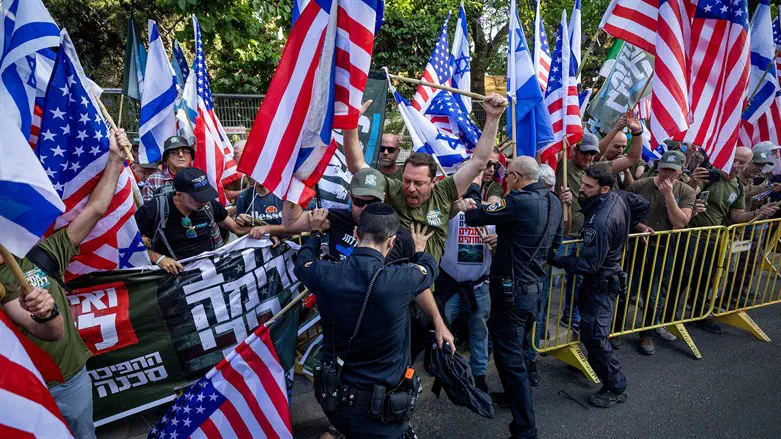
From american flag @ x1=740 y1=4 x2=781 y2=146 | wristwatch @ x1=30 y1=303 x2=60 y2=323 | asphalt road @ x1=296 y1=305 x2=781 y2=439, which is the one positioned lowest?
asphalt road @ x1=296 y1=305 x2=781 y2=439

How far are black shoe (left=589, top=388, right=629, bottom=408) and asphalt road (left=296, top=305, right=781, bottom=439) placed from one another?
0.18 ft

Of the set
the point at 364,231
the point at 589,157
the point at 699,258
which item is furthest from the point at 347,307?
the point at 699,258

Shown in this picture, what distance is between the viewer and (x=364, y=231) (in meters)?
2.67

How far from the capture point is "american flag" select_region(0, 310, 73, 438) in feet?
6.54

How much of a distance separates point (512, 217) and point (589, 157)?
242cm

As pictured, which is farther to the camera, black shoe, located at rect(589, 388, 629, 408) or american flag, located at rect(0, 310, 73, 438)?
black shoe, located at rect(589, 388, 629, 408)

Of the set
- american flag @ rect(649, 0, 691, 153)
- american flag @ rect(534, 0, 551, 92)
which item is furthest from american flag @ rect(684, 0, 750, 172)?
american flag @ rect(534, 0, 551, 92)

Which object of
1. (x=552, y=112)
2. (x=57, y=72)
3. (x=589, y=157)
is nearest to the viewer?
(x=57, y=72)

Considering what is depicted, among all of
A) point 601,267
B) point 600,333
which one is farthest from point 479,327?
point 601,267

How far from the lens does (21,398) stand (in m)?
2.04

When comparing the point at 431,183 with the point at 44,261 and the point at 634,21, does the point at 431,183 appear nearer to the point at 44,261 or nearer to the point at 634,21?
the point at 44,261

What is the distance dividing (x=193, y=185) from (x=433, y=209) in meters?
1.99

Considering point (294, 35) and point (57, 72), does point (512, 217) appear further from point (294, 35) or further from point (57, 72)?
point (57, 72)

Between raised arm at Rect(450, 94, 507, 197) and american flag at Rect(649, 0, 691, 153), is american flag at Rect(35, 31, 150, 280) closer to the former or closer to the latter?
raised arm at Rect(450, 94, 507, 197)
